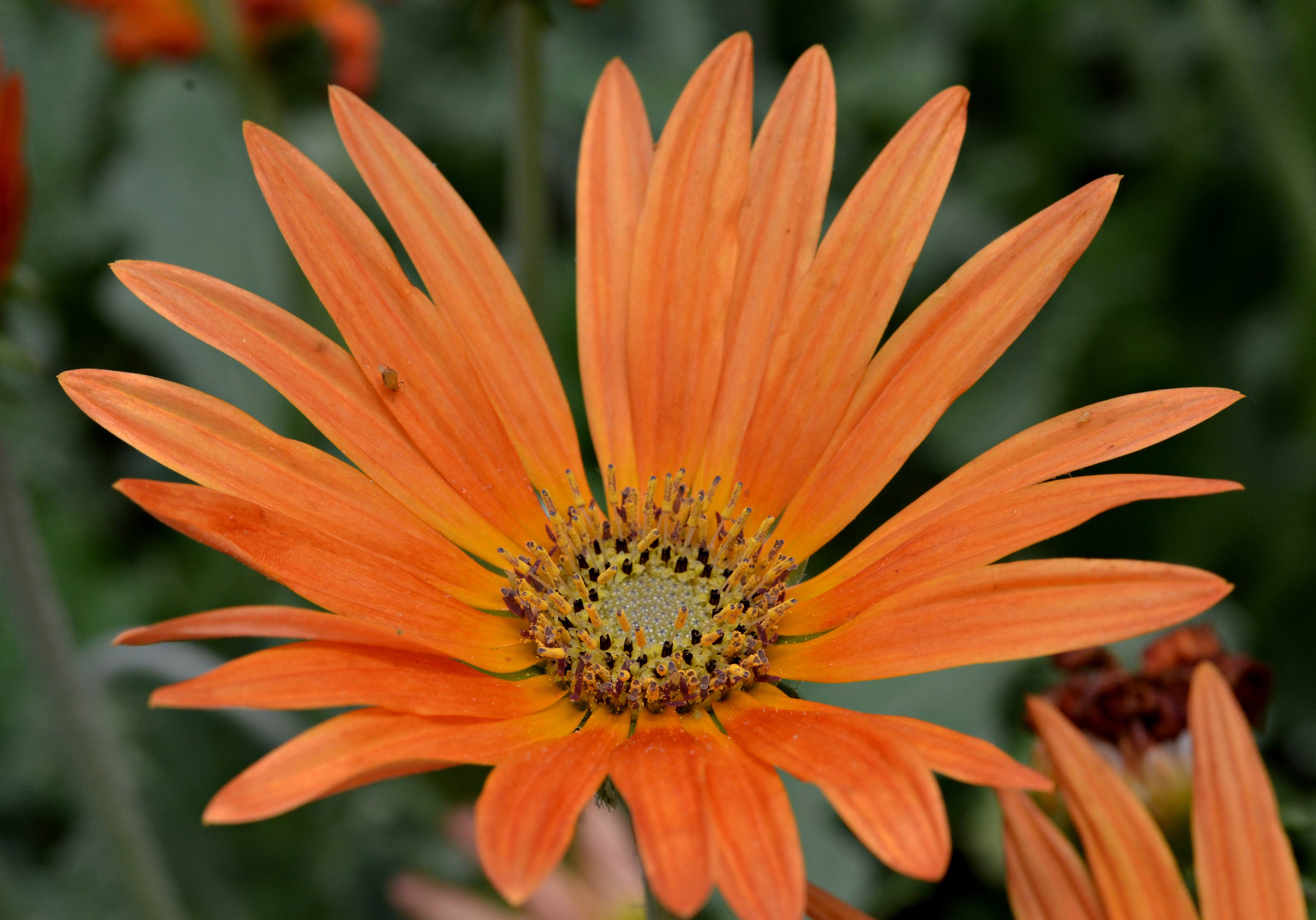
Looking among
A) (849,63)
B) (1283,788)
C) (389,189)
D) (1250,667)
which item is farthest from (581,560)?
(849,63)

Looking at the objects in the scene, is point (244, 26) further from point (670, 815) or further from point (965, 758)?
point (965, 758)

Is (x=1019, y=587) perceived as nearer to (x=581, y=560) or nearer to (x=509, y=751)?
(x=509, y=751)

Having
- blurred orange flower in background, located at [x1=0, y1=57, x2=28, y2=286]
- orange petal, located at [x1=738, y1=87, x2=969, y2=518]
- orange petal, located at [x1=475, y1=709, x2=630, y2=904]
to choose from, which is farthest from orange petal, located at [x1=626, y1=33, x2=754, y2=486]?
blurred orange flower in background, located at [x1=0, y1=57, x2=28, y2=286]

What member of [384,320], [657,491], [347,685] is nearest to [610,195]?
[384,320]

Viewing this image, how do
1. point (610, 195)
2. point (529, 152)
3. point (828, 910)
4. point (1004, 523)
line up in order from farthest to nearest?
point (529, 152) → point (610, 195) → point (1004, 523) → point (828, 910)

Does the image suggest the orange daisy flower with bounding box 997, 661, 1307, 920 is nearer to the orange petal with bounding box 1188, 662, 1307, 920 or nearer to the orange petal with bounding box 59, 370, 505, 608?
the orange petal with bounding box 1188, 662, 1307, 920
